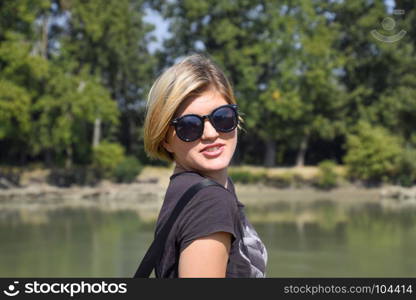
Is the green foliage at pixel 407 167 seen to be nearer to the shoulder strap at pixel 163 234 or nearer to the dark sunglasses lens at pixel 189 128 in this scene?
the dark sunglasses lens at pixel 189 128

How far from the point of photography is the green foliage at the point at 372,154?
26.9 meters

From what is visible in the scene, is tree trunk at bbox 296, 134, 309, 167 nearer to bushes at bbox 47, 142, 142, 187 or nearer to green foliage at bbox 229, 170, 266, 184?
green foliage at bbox 229, 170, 266, 184

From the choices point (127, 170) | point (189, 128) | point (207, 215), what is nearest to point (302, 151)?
point (127, 170)

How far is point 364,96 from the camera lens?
30.5 m

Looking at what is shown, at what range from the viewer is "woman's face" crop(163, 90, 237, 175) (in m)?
1.80

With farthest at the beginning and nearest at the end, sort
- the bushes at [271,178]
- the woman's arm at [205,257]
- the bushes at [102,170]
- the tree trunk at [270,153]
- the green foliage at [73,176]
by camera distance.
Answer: the tree trunk at [270,153], the bushes at [271,178], the bushes at [102,170], the green foliage at [73,176], the woman's arm at [205,257]

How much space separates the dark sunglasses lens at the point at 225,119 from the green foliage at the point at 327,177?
1023 inches

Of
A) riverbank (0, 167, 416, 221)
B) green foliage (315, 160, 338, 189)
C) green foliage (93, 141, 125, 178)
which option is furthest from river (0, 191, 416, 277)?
green foliage (93, 141, 125, 178)

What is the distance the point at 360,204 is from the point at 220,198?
22041 millimetres

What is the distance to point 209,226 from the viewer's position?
5.28ft

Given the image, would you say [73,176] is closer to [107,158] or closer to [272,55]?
[107,158]

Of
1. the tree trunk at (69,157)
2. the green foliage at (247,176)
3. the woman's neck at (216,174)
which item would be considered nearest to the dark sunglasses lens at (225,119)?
the woman's neck at (216,174)

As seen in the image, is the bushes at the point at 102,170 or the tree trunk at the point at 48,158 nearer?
the bushes at the point at 102,170

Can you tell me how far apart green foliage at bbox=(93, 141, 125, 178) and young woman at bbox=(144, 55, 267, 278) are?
25746 mm
